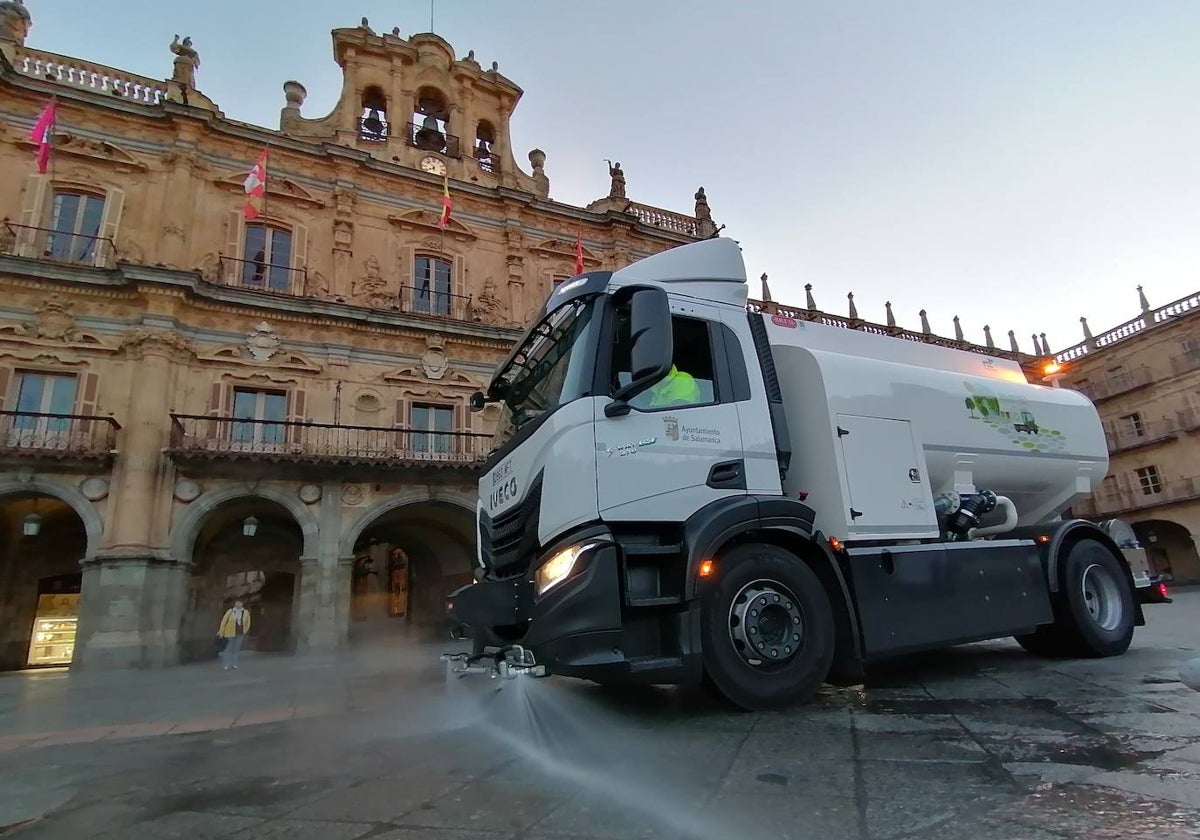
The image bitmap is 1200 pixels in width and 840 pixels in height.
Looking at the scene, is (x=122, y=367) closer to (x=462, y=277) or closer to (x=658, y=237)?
(x=462, y=277)

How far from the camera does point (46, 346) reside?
1475cm

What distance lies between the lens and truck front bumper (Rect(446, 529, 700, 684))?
3.57m

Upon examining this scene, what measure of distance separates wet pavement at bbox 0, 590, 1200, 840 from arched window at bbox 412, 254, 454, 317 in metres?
14.9

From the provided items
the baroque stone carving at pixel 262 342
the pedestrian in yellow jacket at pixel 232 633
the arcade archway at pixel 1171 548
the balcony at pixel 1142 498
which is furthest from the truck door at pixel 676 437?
the arcade archway at pixel 1171 548

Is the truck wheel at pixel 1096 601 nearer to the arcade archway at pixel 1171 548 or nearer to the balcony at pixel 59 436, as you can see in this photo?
the balcony at pixel 59 436

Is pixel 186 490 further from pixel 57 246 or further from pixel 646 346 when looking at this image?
pixel 646 346

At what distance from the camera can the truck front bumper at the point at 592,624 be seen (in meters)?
3.57

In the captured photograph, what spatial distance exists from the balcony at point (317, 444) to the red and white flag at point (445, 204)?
669cm

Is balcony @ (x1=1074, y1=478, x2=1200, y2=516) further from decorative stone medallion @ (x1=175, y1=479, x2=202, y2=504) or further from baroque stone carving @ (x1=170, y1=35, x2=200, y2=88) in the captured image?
baroque stone carving @ (x1=170, y1=35, x2=200, y2=88)

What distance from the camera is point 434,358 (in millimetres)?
18469

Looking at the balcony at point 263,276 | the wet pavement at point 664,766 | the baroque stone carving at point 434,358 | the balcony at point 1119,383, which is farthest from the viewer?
the balcony at point 1119,383

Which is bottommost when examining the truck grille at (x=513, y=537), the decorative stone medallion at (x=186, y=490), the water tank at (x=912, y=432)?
the truck grille at (x=513, y=537)

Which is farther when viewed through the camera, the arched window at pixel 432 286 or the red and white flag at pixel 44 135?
the arched window at pixel 432 286

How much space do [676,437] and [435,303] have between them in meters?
16.7
